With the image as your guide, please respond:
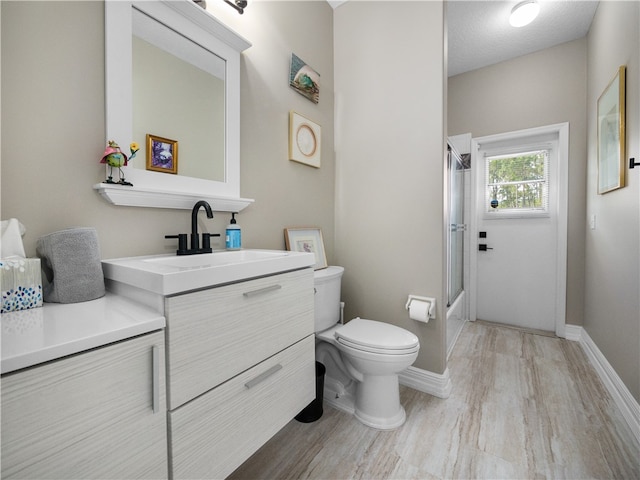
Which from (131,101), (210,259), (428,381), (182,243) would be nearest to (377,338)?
(428,381)

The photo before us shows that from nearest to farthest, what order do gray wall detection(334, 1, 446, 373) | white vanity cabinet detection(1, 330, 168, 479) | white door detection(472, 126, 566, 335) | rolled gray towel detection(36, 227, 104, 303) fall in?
white vanity cabinet detection(1, 330, 168, 479)
rolled gray towel detection(36, 227, 104, 303)
gray wall detection(334, 1, 446, 373)
white door detection(472, 126, 566, 335)

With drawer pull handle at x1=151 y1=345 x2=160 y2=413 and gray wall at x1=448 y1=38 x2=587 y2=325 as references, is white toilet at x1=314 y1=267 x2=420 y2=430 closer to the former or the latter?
drawer pull handle at x1=151 y1=345 x2=160 y2=413

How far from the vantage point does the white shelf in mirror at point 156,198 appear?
3.41 feet

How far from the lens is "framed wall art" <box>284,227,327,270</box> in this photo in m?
1.85

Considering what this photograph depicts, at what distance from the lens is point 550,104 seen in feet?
9.00

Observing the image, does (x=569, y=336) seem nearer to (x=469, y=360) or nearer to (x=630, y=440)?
(x=469, y=360)

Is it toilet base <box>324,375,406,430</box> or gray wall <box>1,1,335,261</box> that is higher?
gray wall <box>1,1,335,261</box>

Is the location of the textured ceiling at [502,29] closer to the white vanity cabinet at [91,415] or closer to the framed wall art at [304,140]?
the framed wall art at [304,140]

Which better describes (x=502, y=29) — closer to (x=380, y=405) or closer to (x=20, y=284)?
(x=380, y=405)

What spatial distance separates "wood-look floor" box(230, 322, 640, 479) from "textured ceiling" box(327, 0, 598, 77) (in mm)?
2798

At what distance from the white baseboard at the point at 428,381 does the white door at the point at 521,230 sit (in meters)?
1.63

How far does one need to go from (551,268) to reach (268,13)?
3.27 meters

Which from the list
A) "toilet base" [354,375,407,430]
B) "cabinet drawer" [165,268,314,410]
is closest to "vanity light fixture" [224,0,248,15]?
"cabinet drawer" [165,268,314,410]

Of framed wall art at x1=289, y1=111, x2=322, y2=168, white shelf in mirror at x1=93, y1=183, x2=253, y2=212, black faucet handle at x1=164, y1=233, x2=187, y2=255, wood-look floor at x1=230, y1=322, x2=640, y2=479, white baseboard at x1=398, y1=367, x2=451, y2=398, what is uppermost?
framed wall art at x1=289, y1=111, x2=322, y2=168
